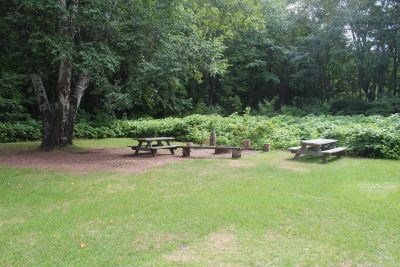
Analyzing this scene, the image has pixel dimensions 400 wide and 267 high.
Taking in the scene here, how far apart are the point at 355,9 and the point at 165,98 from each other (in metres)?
16.8

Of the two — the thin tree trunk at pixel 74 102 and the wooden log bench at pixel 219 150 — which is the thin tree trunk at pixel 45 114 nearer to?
the thin tree trunk at pixel 74 102

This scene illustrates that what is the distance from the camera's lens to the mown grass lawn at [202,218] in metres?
4.55

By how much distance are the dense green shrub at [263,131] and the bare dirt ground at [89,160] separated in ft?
7.49

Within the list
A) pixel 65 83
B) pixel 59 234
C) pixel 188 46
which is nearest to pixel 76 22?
pixel 65 83

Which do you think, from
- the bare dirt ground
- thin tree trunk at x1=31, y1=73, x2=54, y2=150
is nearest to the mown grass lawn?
the bare dirt ground

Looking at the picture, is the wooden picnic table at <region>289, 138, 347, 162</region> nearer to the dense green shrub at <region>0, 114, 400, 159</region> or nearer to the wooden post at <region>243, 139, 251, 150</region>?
the dense green shrub at <region>0, 114, 400, 159</region>

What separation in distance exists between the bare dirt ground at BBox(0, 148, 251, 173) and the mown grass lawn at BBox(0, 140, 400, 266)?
3.47 feet

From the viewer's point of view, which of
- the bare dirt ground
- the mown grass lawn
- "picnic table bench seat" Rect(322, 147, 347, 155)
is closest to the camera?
the mown grass lawn

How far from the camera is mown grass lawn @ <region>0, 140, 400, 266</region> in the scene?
14.9 ft

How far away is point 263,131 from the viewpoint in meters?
15.6

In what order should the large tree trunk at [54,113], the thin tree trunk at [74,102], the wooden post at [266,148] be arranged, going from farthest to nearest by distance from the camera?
1. the thin tree trunk at [74,102]
2. the large tree trunk at [54,113]
3. the wooden post at [266,148]

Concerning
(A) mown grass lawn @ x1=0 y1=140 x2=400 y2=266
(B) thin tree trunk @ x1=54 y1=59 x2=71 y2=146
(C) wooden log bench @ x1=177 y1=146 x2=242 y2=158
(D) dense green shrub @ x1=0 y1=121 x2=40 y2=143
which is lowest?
(A) mown grass lawn @ x1=0 y1=140 x2=400 y2=266

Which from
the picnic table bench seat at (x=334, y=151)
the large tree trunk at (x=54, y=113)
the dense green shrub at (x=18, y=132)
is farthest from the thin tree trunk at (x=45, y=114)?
the picnic table bench seat at (x=334, y=151)

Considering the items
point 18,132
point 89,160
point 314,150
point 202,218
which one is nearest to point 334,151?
point 314,150
